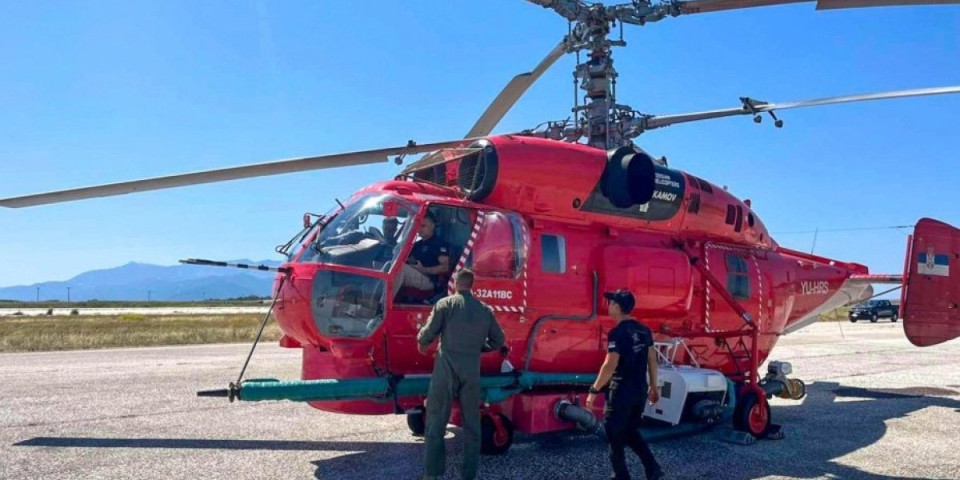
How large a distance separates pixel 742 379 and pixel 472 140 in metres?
5.00

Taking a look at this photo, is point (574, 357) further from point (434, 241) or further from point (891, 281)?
point (891, 281)

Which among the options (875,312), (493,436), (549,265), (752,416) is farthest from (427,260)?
(875,312)

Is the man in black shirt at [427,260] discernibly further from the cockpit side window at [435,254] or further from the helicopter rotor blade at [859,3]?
the helicopter rotor blade at [859,3]

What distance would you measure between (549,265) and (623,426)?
2.35 meters

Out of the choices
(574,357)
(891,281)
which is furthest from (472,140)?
(891,281)

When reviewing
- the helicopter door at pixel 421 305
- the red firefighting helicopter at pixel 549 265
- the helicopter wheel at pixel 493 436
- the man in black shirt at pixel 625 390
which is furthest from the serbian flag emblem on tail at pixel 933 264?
the helicopter door at pixel 421 305

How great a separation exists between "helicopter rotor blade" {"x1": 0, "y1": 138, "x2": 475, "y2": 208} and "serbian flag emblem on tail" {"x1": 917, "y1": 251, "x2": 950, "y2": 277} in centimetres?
802

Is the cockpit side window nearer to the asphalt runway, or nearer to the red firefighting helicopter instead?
the red firefighting helicopter

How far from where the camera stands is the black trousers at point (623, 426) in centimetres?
603

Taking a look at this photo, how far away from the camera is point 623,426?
6.03 m

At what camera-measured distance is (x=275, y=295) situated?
717cm

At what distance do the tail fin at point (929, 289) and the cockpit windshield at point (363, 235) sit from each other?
28.2ft

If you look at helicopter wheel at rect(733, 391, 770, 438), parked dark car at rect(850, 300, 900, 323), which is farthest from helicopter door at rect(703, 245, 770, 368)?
parked dark car at rect(850, 300, 900, 323)

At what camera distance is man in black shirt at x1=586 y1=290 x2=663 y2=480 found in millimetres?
6031
